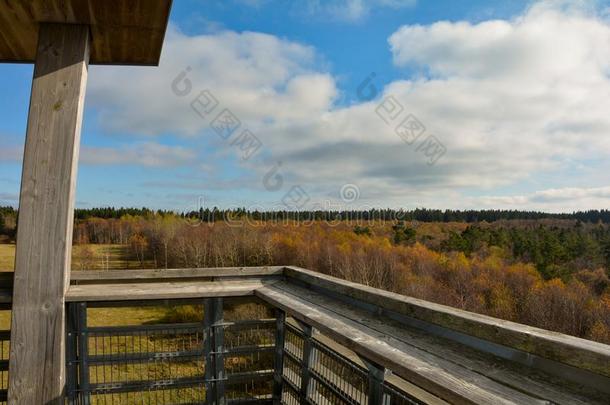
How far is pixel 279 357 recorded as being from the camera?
11.0 ft

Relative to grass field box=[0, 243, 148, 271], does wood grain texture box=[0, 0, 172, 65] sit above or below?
above

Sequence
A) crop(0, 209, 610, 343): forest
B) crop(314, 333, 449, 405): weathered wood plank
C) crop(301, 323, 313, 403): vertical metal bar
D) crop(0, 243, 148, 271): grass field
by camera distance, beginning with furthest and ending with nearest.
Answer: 1. crop(0, 243, 148, 271): grass field
2. crop(0, 209, 610, 343): forest
3. crop(301, 323, 313, 403): vertical metal bar
4. crop(314, 333, 449, 405): weathered wood plank

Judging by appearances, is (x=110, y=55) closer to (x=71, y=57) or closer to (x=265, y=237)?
(x=71, y=57)

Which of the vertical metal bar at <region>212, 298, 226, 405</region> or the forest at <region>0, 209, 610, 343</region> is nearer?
the vertical metal bar at <region>212, 298, 226, 405</region>

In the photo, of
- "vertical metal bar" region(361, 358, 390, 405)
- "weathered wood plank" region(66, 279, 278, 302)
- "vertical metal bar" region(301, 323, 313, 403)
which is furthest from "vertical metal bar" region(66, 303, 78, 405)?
"vertical metal bar" region(361, 358, 390, 405)

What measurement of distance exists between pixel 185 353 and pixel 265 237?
44867 millimetres

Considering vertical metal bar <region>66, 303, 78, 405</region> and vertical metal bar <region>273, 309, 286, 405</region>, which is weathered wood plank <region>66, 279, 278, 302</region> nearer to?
vertical metal bar <region>66, 303, 78, 405</region>

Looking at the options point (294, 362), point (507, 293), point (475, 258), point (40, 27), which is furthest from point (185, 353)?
point (475, 258)

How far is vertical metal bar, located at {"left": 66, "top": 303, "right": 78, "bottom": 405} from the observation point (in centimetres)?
303

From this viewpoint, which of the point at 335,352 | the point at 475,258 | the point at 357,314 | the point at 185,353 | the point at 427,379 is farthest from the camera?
the point at 475,258

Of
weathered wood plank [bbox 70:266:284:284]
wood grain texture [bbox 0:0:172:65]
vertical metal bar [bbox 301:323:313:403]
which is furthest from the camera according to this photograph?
weathered wood plank [bbox 70:266:284:284]

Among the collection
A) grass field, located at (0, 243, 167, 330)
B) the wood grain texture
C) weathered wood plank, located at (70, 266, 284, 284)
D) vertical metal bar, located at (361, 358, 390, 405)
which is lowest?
grass field, located at (0, 243, 167, 330)

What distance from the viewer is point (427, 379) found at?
156 centimetres

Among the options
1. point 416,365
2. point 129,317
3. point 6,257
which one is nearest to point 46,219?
Answer: point 416,365
